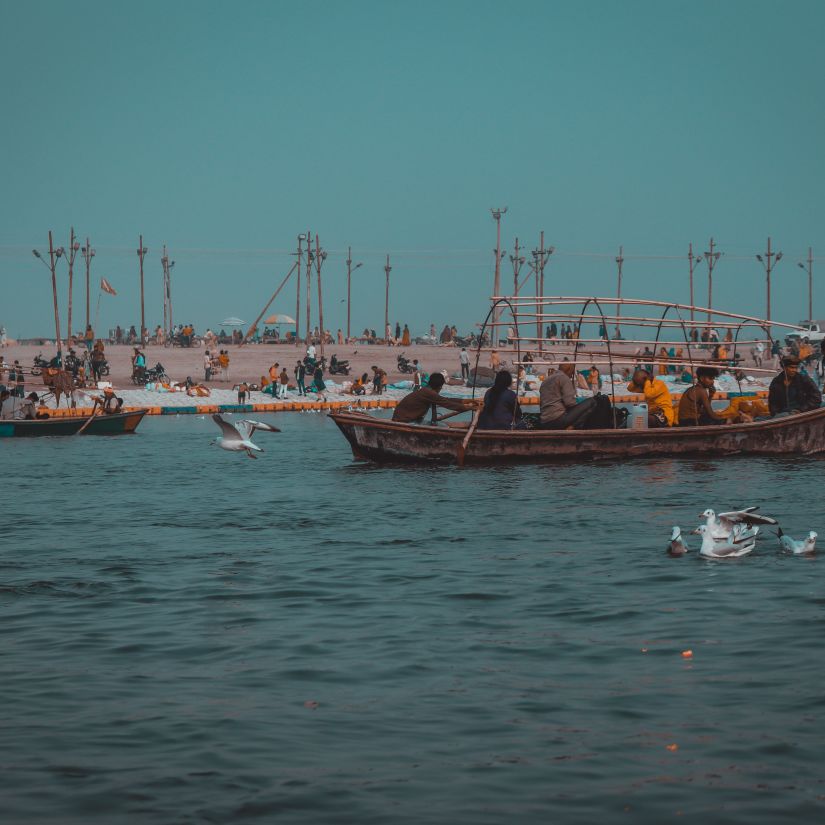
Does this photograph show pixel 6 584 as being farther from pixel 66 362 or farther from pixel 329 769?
pixel 66 362

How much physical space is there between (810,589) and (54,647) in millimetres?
5788

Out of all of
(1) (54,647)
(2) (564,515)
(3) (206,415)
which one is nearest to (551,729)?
(1) (54,647)

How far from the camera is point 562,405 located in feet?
74.3

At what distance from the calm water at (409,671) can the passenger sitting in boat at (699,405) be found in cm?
644

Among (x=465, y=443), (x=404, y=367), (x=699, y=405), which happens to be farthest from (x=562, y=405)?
(x=404, y=367)

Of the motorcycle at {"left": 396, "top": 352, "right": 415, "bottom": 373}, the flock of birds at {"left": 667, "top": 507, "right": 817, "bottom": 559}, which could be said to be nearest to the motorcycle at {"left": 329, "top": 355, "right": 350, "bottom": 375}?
the motorcycle at {"left": 396, "top": 352, "right": 415, "bottom": 373}

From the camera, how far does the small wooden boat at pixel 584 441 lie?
2208 centimetres

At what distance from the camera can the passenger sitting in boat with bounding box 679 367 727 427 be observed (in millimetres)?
22797

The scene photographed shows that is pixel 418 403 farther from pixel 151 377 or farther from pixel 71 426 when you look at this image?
pixel 151 377

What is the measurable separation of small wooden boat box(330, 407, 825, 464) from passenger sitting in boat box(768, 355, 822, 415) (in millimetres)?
592

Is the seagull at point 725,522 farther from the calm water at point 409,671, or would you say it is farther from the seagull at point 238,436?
the seagull at point 238,436

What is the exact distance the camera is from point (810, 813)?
5664 millimetres

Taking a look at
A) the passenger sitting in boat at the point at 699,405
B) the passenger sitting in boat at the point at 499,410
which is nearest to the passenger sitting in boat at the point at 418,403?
the passenger sitting in boat at the point at 499,410

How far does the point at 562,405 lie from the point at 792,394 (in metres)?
4.28
